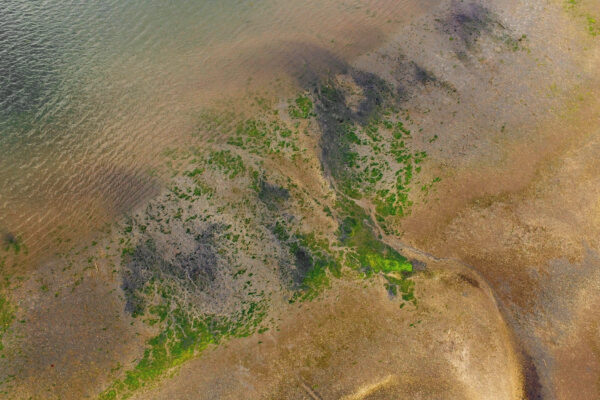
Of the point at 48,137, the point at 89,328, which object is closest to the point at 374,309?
the point at 89,328

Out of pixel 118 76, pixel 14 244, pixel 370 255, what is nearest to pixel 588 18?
pixel 370 255

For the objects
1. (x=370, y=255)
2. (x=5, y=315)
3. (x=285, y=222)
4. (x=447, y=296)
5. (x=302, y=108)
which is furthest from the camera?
(x=302, y=108)

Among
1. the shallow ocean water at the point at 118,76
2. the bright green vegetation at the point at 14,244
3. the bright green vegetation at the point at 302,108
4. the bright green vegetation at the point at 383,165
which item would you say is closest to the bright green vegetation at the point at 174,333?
the shallow ocean water at the point at 118,76

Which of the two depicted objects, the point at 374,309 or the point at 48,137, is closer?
the point at 374,309

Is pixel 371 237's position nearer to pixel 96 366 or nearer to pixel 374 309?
pixel 374 309

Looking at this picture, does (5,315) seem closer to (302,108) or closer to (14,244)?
(14,244)
